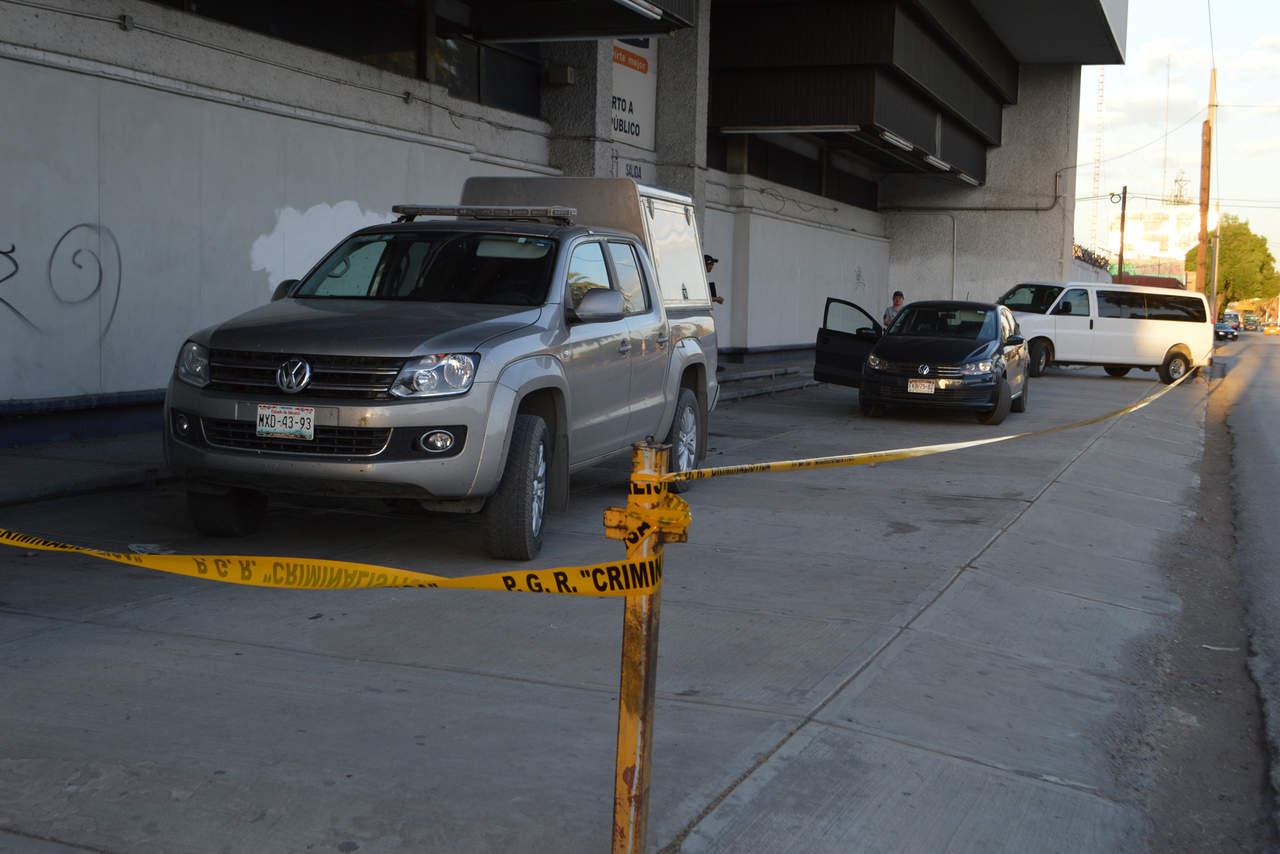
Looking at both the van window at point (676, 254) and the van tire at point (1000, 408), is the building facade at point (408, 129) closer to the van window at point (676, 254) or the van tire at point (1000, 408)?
the van window at point (676, 254)

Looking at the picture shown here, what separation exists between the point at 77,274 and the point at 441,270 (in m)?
4.56

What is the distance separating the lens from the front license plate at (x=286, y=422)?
6.46m

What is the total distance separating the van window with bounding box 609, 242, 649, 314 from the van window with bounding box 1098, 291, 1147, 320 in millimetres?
19620

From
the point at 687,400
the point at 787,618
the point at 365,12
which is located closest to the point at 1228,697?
the point at 787,618

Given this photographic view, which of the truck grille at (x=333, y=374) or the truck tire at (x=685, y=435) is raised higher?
the truck grille at (x=333, y=374)

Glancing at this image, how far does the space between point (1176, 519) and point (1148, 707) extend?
5127 mm

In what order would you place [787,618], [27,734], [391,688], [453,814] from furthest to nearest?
[787,618], [391,688], [27,734], [453,814]

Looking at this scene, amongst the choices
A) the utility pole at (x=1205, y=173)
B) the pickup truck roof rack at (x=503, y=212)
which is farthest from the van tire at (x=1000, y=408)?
the utility pole at (x=1205, y=173)

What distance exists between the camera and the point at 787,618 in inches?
241

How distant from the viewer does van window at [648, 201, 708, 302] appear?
10.0 meters

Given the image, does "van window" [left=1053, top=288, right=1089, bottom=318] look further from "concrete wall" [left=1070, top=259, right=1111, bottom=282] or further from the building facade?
"concrete wall" [left=1070, top=259, right=1111, bottom=282]

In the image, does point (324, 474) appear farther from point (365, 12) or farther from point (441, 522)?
point (365, 12)

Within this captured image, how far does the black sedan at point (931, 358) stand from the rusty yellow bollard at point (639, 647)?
13.0 metres

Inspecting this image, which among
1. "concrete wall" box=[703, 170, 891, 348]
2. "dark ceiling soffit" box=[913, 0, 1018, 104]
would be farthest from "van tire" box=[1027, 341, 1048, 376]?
"dark ceiling soffit" box=[913, 0, 1018, 104]
